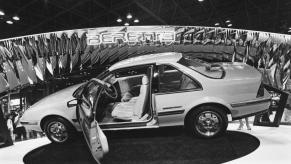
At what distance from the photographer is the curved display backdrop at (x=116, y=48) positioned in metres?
4.19

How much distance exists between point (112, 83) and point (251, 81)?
2149mm

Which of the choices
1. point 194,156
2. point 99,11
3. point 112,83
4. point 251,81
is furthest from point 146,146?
point 99,11

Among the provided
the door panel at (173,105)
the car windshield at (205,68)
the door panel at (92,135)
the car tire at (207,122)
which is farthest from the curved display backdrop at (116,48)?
the door panel at (92,135)

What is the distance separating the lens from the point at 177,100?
3.25 meters

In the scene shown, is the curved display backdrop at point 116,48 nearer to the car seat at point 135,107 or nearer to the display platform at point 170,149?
the car seat at point 135,107

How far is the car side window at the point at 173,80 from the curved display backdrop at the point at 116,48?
34.3 inches

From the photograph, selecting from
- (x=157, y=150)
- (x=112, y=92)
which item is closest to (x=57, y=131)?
(x=112, y=92)

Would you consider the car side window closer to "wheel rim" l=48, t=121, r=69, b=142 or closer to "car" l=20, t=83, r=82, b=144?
"car" l=20, t=83, r=82, b=144

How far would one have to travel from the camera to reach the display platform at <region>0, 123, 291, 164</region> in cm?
282

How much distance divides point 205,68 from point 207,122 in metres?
0.82

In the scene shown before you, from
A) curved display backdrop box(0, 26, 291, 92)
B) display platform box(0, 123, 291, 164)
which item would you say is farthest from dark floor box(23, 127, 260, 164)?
curved display backdrop box(0, 26, 291, 92)

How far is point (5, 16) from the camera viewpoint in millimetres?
7750

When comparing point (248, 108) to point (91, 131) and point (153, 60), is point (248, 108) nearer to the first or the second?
point (153, 60)

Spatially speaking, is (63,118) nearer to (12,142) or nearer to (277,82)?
(12,142)
